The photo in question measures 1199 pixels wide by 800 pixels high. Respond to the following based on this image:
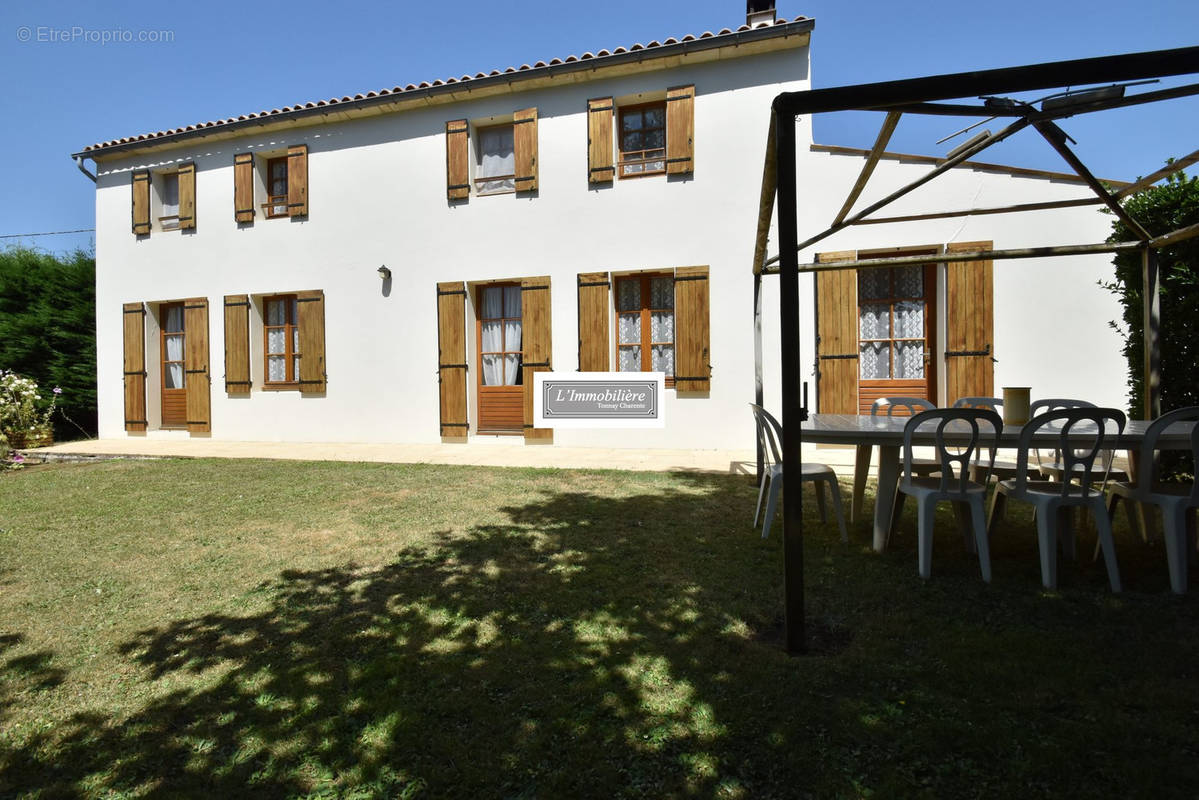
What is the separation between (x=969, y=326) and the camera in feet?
20.7

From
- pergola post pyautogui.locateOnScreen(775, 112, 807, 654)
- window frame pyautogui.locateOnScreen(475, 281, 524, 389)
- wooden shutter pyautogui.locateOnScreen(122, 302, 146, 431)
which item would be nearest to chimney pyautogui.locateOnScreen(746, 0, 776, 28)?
window frame pyautogui.locateOnScreen(475, 281, 524, 389)

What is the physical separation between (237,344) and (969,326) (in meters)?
9.52

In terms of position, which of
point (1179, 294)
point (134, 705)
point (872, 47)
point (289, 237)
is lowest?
point (134, 705)

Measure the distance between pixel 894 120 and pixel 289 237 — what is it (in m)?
8.45

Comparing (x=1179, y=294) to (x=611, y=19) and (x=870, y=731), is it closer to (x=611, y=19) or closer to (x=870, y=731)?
(x=870, y=731)

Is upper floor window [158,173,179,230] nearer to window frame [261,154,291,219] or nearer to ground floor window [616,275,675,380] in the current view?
window frame [261,154,291,219]

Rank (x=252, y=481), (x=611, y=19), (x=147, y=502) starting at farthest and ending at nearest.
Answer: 1. (x=611, y=19)
2. (x=252, y=481)
3. (x=147, y=502)

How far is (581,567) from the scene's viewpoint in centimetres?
308

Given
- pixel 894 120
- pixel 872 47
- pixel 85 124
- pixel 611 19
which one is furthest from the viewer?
pixel 85 124

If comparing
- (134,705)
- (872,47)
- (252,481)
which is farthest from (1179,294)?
(252,481)

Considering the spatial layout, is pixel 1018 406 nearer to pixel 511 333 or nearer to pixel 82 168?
pixel 511 333

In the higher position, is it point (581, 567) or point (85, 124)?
point (85, 124)

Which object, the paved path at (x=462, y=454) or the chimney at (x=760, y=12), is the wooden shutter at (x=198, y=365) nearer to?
the paved path at (x=462, y=454)

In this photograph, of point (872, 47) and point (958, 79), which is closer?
point (958, 79)
